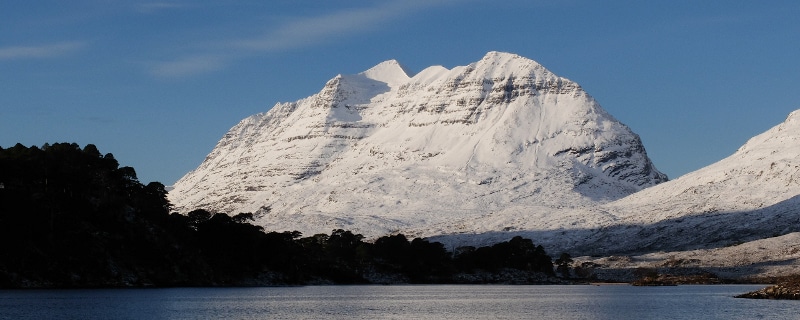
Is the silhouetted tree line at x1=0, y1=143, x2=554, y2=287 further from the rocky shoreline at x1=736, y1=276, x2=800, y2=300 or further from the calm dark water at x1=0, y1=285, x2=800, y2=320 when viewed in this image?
the rocky shoreline at x1=736, y1=276, x2=800, y2=300

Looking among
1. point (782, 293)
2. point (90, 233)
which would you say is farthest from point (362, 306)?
point (90, 233)

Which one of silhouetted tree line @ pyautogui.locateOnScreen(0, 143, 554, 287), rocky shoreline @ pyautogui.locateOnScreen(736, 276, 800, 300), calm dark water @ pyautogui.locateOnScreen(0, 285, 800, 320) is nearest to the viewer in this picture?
calm dark water @ pyautogui.locateOnScreen(0, 285, 800, 320)

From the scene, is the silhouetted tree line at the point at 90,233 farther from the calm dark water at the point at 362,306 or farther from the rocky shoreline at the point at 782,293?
the rocky shoreline at the point at 782,293

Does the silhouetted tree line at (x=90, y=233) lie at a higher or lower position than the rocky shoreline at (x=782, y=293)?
higher

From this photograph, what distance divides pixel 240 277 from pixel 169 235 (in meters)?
21.8

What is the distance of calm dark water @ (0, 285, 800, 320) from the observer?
106688mm

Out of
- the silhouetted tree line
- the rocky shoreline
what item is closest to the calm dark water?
the rocky shoreline

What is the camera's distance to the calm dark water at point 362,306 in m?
107

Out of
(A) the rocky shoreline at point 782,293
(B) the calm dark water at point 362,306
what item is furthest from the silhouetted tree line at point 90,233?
(A) the rocky shoreline at point 782,293

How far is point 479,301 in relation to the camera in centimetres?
13962

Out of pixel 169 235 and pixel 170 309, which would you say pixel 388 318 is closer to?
pixel 170 309

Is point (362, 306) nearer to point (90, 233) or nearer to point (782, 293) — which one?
point (782, 293)

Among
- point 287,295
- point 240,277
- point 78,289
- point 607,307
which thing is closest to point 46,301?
point 78,289

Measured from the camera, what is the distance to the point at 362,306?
126875mm
